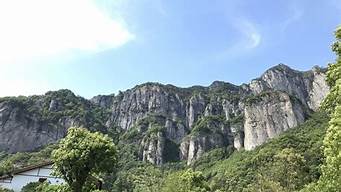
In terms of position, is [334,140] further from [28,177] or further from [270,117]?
[270,117]

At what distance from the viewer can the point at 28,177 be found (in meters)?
54.0

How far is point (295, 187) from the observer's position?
6438cm

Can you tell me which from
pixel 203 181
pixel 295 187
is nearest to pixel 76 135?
pixel 203 181

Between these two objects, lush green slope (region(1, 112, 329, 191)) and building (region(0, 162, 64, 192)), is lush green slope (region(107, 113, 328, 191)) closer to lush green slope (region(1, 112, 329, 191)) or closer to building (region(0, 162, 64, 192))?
lush green slope (region(1, 112, 329, 191))

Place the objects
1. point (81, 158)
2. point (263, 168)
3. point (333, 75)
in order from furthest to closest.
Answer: point (263, 168), point (81, 158), point (333, 75)

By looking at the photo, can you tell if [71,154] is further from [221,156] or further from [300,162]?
[221,156]

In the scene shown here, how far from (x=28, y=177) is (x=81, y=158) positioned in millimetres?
25005

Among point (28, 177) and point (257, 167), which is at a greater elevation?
point (257, 167)

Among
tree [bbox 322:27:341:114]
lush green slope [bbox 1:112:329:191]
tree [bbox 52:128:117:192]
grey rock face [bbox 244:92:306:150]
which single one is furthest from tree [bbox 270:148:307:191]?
grey rock face [bbox 244:92:306:150]

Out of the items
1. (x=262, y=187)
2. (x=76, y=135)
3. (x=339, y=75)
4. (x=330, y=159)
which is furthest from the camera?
(x=262, y=187)

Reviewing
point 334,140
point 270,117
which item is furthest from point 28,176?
point 270,117

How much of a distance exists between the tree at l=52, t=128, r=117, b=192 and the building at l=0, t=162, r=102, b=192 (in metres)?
20.7

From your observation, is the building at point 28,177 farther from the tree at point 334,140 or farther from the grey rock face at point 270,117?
the grey rock face at point 270,117

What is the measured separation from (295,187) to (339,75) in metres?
48.0
